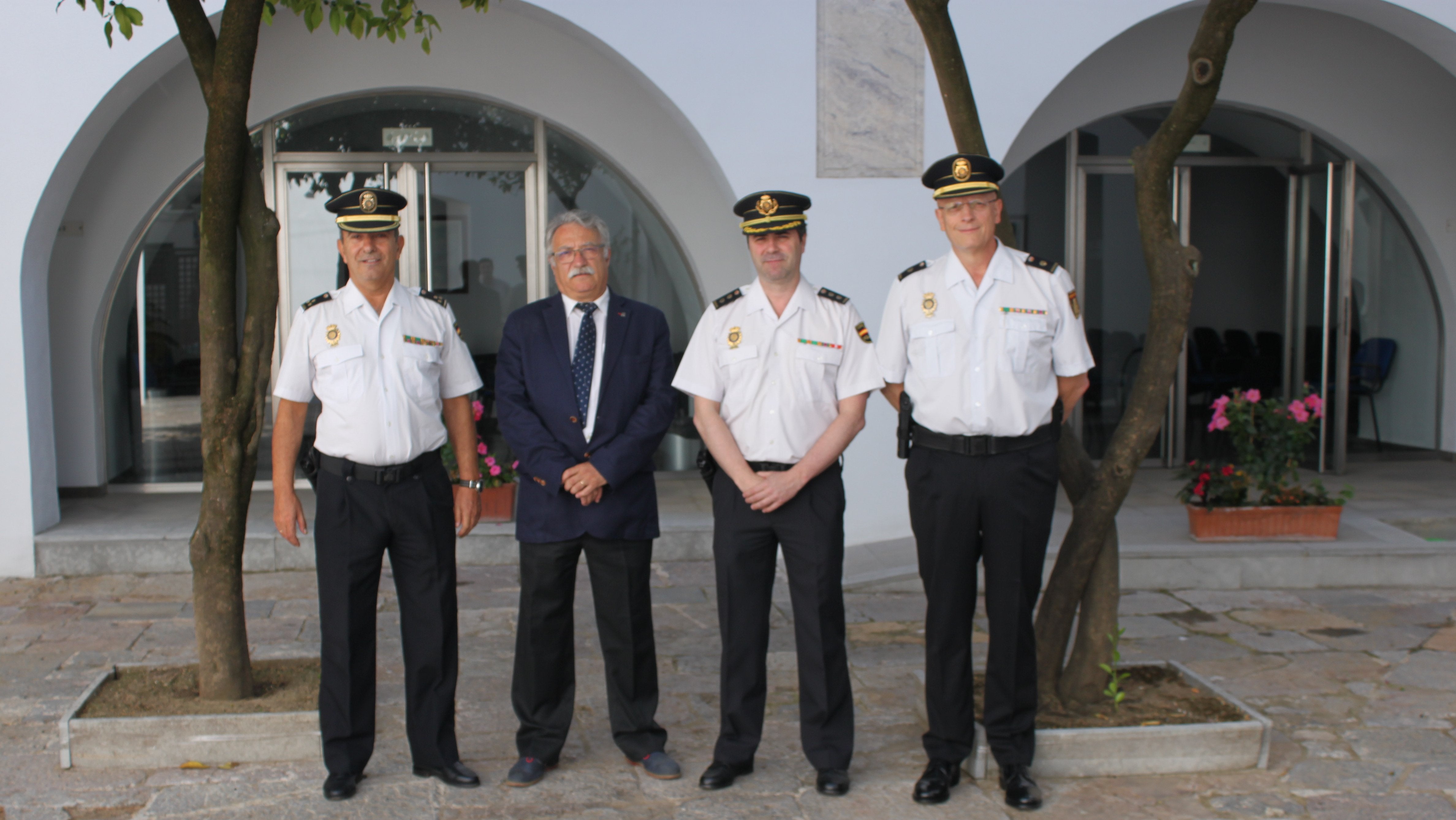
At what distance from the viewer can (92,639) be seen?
215 inches

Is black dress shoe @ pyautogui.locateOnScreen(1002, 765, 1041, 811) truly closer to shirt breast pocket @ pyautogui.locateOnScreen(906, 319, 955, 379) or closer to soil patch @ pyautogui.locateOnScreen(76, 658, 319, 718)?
shirt breast pocket @ pyautogui.locateOnScreen(906, 319, 955, 379)

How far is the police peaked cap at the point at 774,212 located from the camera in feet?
11.8

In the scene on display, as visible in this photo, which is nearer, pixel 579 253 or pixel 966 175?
Answer: pixel 966 175

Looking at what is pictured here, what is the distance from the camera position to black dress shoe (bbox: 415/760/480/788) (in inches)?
148

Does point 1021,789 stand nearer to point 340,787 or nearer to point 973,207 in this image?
point 973,207

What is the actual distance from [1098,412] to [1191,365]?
2.86 ft

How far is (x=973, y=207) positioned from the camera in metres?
3.60

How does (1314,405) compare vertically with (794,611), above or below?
above

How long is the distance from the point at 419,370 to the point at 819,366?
1.22 m

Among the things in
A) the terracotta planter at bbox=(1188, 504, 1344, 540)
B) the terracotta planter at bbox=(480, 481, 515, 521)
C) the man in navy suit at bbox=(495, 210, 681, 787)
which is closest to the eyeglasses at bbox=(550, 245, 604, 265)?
the man in navy suit at bbox=(495, 210, 681, 787)

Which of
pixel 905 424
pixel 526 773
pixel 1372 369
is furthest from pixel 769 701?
pixel 1372 369

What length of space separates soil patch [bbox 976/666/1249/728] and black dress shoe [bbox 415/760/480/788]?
1.62 m

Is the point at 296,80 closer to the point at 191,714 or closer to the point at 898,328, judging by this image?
the point at 191,714

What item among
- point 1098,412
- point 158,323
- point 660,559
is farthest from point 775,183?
point 158,323
